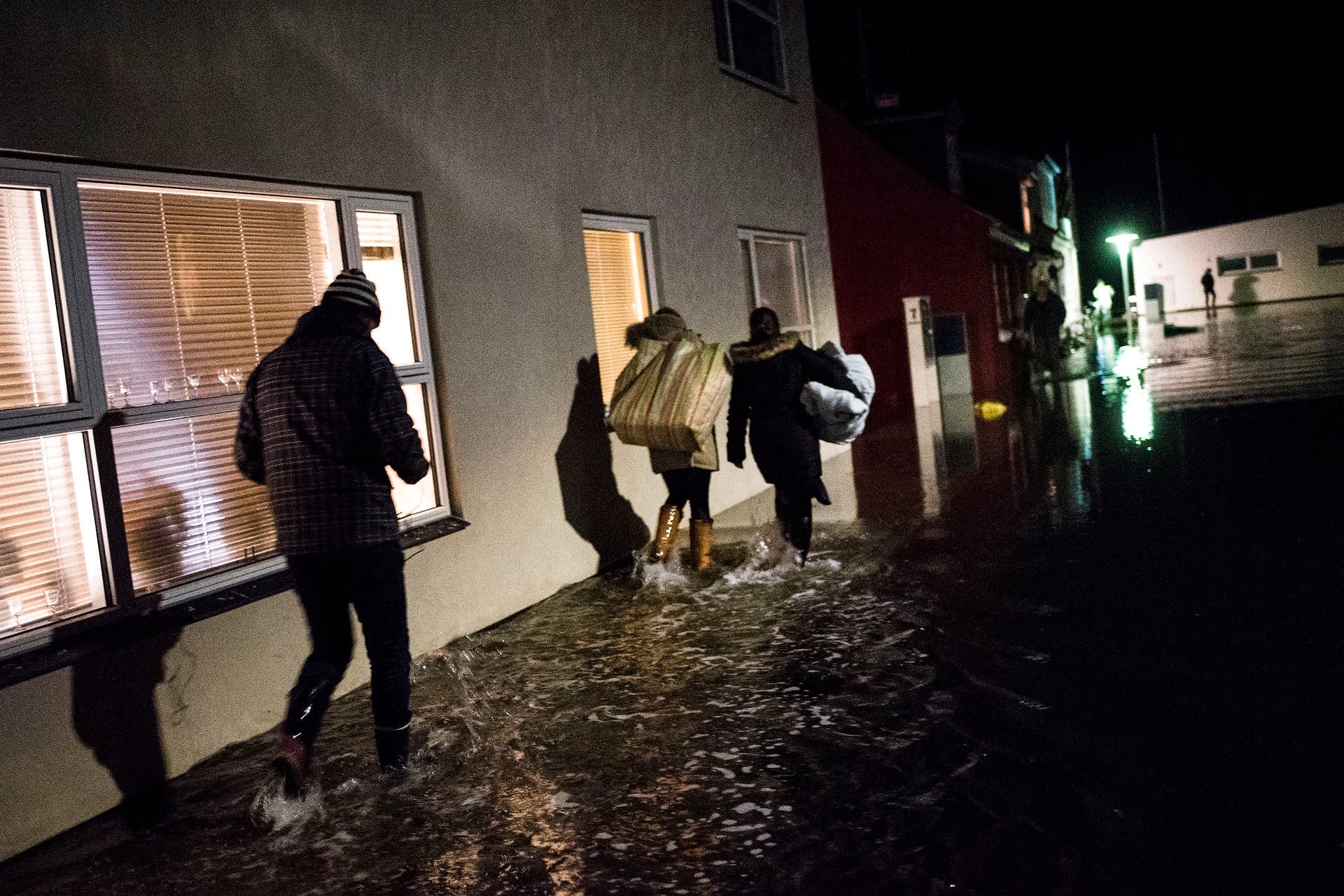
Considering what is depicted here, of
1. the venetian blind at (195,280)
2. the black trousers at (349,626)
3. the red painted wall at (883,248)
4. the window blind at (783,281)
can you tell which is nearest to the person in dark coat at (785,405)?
the venetian blind at (195,280)

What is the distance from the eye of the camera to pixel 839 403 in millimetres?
7641

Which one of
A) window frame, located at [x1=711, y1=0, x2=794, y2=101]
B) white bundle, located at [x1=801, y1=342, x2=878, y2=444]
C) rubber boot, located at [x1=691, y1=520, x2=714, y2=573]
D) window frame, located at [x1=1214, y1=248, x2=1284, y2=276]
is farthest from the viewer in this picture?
window frame, located at [x1=1214, y1=248, x2=1284, y2=276]

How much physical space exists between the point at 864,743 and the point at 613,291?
537 centimetres

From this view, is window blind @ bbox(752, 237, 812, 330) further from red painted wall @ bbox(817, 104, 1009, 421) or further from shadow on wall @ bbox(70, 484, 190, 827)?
shadow on wall @ bbox(70, 484, 190, 827)

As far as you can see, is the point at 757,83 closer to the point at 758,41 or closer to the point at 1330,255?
the point at 758,41

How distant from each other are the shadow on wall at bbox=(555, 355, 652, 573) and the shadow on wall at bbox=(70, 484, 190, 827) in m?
3.40

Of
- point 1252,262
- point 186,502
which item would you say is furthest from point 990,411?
point 1252,262

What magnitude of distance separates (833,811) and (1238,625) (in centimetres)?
263

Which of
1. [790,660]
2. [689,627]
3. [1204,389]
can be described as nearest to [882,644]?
[790,660]

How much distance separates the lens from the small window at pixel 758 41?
1247 centimetres

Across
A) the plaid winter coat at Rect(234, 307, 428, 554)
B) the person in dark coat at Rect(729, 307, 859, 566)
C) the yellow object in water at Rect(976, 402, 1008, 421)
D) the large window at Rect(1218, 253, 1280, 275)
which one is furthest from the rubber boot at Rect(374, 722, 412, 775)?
the large window at Rect(1218, 253, 1280, 275)

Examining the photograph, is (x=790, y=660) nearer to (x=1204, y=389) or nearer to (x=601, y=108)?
(x=601, y=108)

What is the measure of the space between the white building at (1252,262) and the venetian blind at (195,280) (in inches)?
1969

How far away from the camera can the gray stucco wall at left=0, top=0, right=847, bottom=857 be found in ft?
15.5
